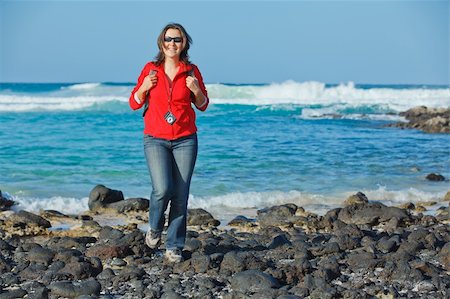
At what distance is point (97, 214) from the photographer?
9.77 m

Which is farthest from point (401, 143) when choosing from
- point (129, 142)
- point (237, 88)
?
point (237, 88)

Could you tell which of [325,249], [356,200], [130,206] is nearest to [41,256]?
[325,249]

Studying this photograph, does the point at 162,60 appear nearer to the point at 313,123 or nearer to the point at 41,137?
the point at 41,137

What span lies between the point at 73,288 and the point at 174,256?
1003mm

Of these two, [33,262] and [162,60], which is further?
[33,262]

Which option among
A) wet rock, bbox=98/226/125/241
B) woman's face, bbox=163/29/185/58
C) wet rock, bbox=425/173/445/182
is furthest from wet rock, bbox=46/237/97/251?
wet rock, bbox=425/173/445/182

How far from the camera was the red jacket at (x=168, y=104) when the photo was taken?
562 centimetres

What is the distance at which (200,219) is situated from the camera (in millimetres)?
8805

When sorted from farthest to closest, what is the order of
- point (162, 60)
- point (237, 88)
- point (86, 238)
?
point (237, 88) → point (86, 238) → point (162, 60)

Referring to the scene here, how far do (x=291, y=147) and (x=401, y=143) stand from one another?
4354mm

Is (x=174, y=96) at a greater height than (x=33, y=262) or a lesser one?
greater

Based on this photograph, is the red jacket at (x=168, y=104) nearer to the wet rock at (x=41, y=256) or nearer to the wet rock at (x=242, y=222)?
the wet rock at (x=41, y=256)

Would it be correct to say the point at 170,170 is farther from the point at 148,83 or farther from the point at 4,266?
the point at 4,266

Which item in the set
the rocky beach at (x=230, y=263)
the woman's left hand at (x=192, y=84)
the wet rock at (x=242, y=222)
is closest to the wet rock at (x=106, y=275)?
the rocky beach at (x=230, y=263)
